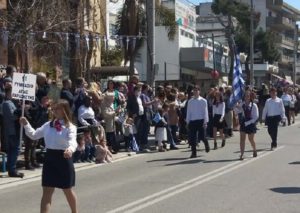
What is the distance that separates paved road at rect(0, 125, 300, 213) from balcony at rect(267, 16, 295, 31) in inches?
3023

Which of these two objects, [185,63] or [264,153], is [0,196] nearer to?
[264,153]

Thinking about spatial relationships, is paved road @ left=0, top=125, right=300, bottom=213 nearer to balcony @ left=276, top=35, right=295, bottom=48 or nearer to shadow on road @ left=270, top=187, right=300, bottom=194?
shadow on road @ left=270, top=187, right=300, bottom=194

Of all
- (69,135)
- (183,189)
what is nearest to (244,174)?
(183,189)

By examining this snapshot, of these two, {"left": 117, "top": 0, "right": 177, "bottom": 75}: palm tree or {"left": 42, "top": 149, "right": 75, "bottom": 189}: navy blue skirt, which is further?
{"left": 117, "top": 0, "right": 177, "bottom": 75}: palm tree

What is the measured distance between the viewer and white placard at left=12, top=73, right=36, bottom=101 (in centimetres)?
1255

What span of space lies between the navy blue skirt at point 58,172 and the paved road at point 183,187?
152 cm

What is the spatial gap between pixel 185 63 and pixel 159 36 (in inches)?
109

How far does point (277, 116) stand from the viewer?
19219 millimetres

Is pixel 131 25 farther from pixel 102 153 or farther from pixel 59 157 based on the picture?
pixel 59 157

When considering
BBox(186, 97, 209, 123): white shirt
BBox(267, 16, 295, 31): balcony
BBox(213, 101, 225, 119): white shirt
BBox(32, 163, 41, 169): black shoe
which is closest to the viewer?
BBox(32, 163, 41, 169): black shoe

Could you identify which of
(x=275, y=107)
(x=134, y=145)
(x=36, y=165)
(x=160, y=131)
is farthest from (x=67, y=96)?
(x=275, y=107)

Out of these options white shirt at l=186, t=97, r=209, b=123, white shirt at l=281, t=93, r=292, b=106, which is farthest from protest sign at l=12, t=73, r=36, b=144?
white shirt at l=281, t=93, r=292, b=106

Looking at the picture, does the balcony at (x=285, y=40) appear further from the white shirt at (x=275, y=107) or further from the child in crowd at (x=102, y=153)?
the child in crowd at (x=102, y=153)

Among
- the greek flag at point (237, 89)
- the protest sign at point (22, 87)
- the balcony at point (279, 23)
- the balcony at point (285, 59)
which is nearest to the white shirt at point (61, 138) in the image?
the protest sign at point (22, 87)
